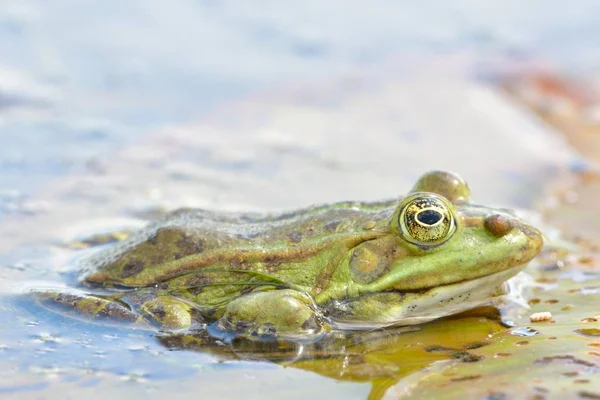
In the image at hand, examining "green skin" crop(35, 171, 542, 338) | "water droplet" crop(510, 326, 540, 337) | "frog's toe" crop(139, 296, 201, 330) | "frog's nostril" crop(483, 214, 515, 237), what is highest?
"frog's nostril" crop(483, 214, 515, 237)

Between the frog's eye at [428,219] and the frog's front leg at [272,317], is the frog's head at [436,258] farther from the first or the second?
the frog's front leg at [272,317]

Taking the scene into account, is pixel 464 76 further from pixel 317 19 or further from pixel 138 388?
pixel 138 388

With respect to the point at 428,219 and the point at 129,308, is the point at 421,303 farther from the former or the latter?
the point at 129,308

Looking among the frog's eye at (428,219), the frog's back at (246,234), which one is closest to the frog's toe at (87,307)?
the frog's back at (246,234)

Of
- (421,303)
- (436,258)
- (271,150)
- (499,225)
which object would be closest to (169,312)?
(421,303)

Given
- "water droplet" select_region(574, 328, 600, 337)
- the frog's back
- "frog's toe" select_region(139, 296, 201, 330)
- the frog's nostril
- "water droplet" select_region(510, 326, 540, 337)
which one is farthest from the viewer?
the frog's back

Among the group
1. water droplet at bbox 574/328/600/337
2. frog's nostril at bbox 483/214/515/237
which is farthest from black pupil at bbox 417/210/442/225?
water droplet at bbox 574/328/600/337

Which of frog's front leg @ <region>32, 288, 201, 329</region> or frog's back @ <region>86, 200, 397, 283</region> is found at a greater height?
frog's back @ <region>86, 200, 397, 283</region>

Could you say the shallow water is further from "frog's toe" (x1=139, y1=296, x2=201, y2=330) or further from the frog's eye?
the frog's eye
